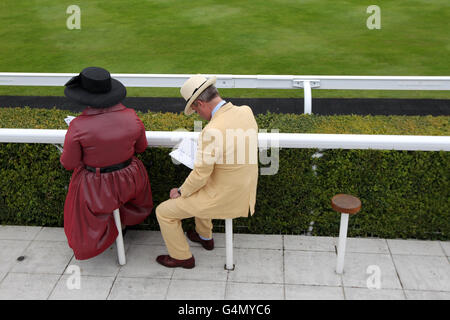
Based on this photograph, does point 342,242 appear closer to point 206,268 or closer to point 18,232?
point 206,268

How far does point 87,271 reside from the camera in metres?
4.77

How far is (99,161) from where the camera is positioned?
4.27 m

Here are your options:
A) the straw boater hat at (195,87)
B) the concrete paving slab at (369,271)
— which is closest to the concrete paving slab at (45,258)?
the straw boater hat at (195,87)

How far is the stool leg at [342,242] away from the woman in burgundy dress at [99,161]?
6.07 ft

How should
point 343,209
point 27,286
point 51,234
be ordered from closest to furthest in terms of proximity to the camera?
1. point 343,209
2. point 27,286
3. point 51,234

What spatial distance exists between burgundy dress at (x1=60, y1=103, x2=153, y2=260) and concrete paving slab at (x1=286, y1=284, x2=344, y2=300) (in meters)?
1.66

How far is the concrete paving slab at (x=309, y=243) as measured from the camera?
505 centimetres

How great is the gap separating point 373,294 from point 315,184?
1.18 metres

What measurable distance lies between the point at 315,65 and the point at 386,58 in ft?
5.67

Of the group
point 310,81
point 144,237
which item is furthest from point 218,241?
point 310,81

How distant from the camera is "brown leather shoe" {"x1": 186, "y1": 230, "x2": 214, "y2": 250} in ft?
16.5

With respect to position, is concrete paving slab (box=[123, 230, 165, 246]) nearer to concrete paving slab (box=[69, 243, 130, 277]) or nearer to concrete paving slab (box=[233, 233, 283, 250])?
concrete paving slab (box=[69, 243, 130, 277])
